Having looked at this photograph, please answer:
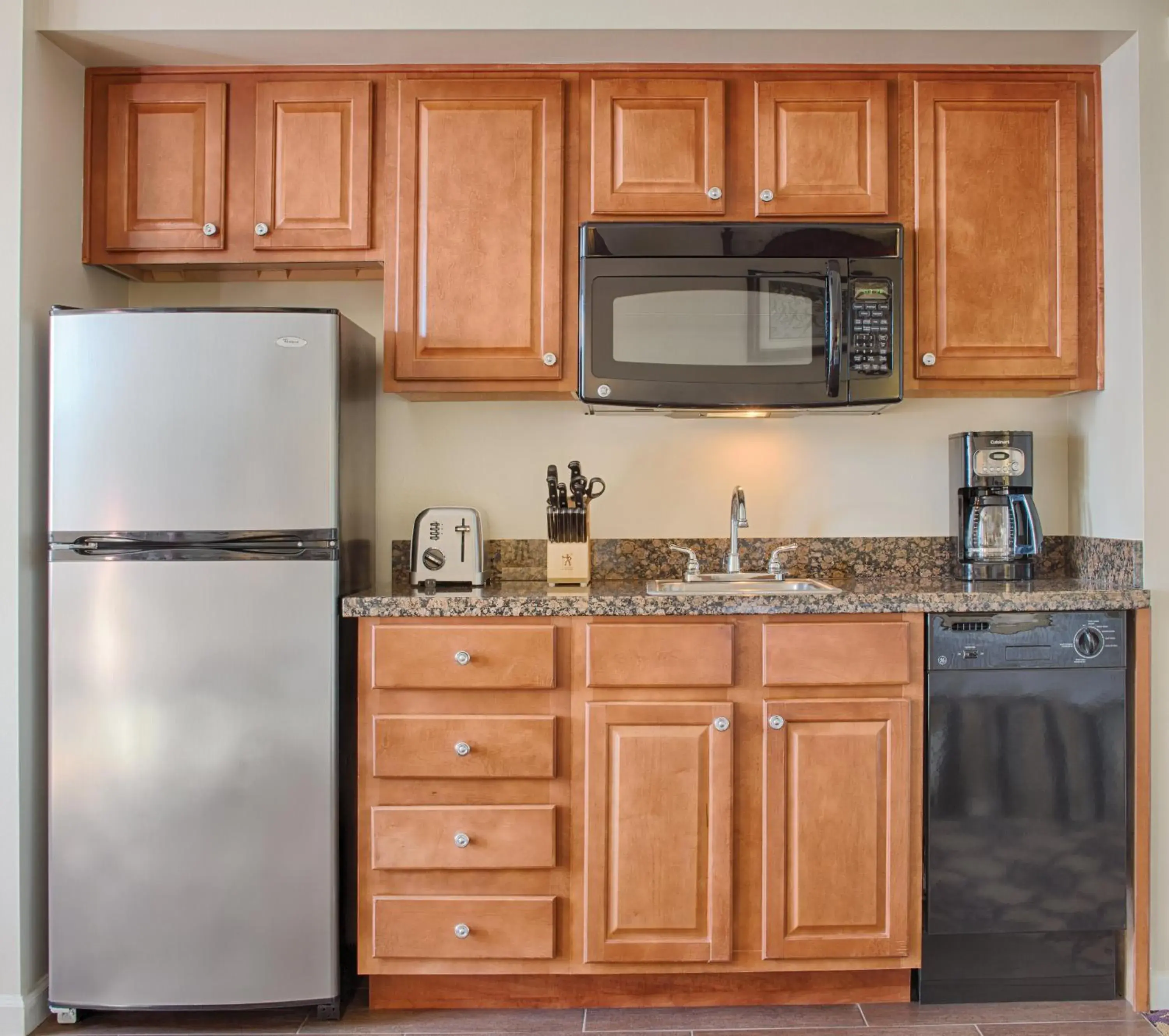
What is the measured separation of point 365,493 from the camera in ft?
7.93

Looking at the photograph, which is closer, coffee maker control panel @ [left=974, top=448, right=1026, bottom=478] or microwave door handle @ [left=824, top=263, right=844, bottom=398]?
microwave door handle @ [left=824, top=263, right=844, bottom=398]

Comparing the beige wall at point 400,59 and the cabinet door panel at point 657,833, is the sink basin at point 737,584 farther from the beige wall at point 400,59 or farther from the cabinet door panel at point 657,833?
the beige wall at point 400,59

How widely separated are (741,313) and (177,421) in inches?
51.8

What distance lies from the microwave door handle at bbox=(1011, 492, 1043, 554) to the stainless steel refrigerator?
173cm

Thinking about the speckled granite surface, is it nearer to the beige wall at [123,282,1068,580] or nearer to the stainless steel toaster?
the beige wall at [123,282,1068,580]

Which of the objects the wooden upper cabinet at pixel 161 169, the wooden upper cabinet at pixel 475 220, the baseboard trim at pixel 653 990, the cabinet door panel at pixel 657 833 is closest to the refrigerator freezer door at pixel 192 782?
the baseboard trim at pixel 653 990

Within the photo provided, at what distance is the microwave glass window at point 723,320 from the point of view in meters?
2.28

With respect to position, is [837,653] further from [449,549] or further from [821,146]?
[821,146]

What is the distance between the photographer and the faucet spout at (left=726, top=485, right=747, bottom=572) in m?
2.54

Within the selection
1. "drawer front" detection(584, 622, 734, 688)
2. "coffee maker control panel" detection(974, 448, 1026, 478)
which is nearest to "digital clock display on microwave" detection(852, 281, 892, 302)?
"coffee maker control panel" detection(974, 448, 1026, 478)

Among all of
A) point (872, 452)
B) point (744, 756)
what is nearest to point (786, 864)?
point (744, 756)

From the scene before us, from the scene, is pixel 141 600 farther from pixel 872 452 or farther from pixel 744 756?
pixel 872 452

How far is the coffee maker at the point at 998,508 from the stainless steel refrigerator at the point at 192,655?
63.5 inches

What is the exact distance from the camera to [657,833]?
2104 mm
